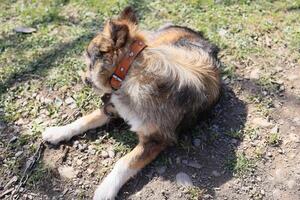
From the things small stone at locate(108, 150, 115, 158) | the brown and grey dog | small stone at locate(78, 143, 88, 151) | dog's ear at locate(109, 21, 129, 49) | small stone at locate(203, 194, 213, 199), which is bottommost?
small stone at locate(203, 194, 213, 199)

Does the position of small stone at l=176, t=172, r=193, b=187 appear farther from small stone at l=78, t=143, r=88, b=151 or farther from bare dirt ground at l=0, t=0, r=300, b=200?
small stone at l=78, t=143, r=88, b=151

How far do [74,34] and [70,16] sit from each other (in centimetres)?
45

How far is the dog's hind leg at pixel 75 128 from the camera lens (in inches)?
165

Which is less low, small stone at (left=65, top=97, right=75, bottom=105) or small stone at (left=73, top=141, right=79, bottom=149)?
small stone at (left=65, top=97, right=75, bottom=105)

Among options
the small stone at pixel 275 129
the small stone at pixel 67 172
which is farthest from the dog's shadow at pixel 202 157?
the small stone at pixel 67 172

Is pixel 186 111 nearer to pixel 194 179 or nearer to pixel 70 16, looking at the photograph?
pixel 194 179

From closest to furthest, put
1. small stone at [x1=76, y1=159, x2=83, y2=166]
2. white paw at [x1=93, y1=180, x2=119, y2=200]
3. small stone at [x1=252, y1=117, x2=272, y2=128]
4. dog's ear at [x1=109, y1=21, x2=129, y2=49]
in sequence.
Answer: dog's ear at [x1=109, y1=21, x2=129, y2=49]
white paw at [x1=93, y1=180, x2=119, y2=200]
small stone at [x1=76, y1=159, x2=83, y2=166]
small stone at [x1=252, y1=117, x2=272, y2=128]

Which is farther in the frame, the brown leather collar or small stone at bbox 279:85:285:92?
small stone at bbox 279:85:285:92

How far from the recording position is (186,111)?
3.84 m

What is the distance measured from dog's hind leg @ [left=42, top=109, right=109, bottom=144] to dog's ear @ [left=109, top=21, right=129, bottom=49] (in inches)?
40.3

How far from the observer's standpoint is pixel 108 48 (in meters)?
3.56

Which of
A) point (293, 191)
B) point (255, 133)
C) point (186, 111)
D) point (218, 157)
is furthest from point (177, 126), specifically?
point (293, 191)

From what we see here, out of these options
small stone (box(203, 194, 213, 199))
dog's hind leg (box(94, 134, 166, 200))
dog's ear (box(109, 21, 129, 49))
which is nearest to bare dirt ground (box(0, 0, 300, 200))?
small stone (box(203, 194, 213, 199))

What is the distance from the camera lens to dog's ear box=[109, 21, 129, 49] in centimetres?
346
